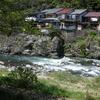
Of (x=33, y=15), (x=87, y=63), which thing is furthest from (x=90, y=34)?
(x=33, y=15)

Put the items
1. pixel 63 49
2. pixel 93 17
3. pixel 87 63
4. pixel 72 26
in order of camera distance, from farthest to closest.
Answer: pixel 72 26
pixel 93 17
pixel 63 49
pixel 87 63

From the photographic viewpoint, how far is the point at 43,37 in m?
41.1

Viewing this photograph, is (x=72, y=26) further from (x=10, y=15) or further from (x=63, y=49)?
(x=10, y=15)

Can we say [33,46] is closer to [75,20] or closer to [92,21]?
[75,20]

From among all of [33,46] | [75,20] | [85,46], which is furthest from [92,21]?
[33,46]

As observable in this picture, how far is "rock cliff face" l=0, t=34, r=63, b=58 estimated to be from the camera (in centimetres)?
3872

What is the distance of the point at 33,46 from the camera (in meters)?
40.2

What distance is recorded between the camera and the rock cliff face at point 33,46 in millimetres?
38719

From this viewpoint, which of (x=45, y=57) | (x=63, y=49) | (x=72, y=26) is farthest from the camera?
(x=72, y=26)

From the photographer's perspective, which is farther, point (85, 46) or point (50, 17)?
→ point (50, 17)

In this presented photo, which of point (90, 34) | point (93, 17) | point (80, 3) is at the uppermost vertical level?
point (80, 3)

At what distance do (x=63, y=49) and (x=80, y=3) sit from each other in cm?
2392

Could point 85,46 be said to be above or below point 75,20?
below

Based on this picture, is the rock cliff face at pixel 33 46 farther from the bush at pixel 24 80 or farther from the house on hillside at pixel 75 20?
the bush at pixel 24 80
